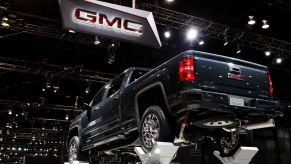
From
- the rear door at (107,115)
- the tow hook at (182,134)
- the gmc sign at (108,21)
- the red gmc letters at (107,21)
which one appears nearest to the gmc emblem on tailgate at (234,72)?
the tow hook at (182,134)

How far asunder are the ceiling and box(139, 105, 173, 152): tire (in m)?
2.63

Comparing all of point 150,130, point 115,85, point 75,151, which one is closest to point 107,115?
point 115,85

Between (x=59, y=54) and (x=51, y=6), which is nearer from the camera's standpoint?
(x=51, y=6)

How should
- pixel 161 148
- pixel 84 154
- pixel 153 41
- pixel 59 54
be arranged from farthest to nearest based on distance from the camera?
1. pixel 59 54
2. pixel 84 154
3. pixel 153 41
4. pixel 161 148

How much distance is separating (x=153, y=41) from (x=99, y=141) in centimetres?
230

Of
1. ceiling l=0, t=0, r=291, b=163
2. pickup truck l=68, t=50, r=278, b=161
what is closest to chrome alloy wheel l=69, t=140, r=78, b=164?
ceiling l=0, t=0, r=291, b=163

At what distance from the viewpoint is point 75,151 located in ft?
26.2

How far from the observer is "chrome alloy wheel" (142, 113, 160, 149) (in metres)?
4.78

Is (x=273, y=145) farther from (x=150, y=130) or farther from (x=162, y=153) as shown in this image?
(x=162, y=153)

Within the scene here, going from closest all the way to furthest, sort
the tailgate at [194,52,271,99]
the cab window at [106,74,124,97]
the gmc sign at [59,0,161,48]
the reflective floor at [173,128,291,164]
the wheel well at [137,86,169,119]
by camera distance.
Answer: the tailgate at [194,52,271,99] < the wheel well at [137,86,169,119] < the gmc sign at [59,0,161,48] < the cab window at [106,74,124,97] < the reflective floor at [173,128,291,164]

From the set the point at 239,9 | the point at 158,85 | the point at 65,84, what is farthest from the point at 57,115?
the point at 158,85

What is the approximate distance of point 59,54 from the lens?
14.3 m

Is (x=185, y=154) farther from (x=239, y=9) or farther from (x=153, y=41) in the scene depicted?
(x=153, y=41)

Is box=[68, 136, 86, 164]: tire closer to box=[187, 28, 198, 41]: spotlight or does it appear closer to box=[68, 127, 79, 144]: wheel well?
box=[68, 127, 79, 144]: wheel well
